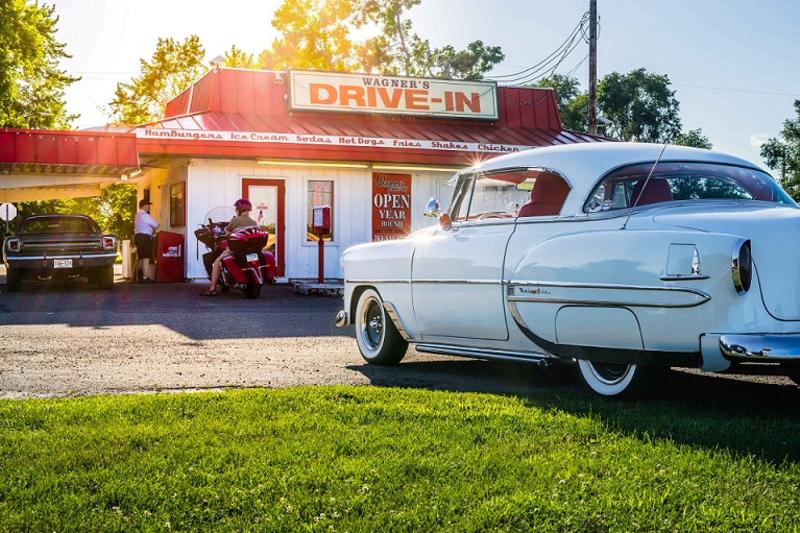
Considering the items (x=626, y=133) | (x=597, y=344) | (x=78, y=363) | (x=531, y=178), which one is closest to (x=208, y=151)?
(x=78, y=363)

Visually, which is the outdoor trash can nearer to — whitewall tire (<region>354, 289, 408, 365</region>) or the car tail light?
whitewall tire (<region>354, 289, 408, 365</region>)

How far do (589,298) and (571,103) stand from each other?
63216mm

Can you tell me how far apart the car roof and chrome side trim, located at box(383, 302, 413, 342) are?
1.92 m

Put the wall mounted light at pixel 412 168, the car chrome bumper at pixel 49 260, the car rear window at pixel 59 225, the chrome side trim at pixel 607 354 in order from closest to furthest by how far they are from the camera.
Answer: the chrome side trim at pixel 607 354 → the car chrome bumper at pixel 49 260 → the car rear window at pixel 59 225 → the wall mounted light at pixel 412 168

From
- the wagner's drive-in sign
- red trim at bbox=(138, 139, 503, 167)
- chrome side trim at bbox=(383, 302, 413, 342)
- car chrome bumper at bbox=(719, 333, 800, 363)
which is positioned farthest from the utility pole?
car chrome bumper at bbox=(719, 333, 800, 363)

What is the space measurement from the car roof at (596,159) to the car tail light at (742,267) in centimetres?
131

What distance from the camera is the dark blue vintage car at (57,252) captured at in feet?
60.2

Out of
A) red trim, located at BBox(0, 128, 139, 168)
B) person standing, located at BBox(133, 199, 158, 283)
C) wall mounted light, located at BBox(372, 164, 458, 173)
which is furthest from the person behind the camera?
wall mounted light, located at BBox(372, 164, 458, 173)

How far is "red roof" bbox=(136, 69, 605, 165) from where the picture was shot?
2203 centimetres

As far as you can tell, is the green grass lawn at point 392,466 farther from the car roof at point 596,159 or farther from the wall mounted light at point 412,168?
the wall mounted light at point 412,168

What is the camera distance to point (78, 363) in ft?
27.6

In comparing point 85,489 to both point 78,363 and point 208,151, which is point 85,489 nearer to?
point 78,363

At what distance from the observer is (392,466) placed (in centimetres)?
446

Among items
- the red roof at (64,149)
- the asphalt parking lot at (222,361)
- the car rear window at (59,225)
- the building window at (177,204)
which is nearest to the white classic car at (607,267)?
the asphalt parking lot at (222,361)
